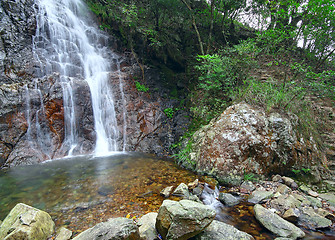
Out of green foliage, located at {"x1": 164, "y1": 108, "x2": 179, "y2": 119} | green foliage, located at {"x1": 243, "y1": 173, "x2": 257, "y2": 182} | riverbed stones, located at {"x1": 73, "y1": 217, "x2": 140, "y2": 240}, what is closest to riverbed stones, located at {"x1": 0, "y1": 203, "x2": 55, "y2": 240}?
riverbed stones, located at {"x1": 73, "y1": 217, "x2": 140, "y2": 240}

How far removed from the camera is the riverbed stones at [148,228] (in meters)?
2.44

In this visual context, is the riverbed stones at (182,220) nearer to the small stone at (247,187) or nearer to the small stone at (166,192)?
the small stone at (166,192)

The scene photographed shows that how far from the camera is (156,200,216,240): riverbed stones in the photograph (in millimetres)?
2260

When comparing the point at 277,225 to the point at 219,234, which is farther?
the point at 277,225

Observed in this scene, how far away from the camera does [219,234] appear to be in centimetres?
242

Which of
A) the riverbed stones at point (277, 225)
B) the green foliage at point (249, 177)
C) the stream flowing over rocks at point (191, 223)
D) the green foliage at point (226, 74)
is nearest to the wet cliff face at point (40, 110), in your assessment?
the green foliage at point (226, 74)

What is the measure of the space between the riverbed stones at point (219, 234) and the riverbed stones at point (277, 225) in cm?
56

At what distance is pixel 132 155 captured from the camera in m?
7.20

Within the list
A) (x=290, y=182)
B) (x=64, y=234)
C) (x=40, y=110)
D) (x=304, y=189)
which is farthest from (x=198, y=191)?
(x=40, y=110)

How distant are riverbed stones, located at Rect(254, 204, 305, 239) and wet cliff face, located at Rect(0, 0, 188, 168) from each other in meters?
4.83

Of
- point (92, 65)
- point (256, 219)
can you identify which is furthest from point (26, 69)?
point (256, 219)

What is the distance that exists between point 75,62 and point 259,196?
9.67 metres

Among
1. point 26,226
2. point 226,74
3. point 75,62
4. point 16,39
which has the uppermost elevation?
point 16,39

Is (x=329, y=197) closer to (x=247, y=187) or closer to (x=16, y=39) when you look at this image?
(x=247, y=187)
